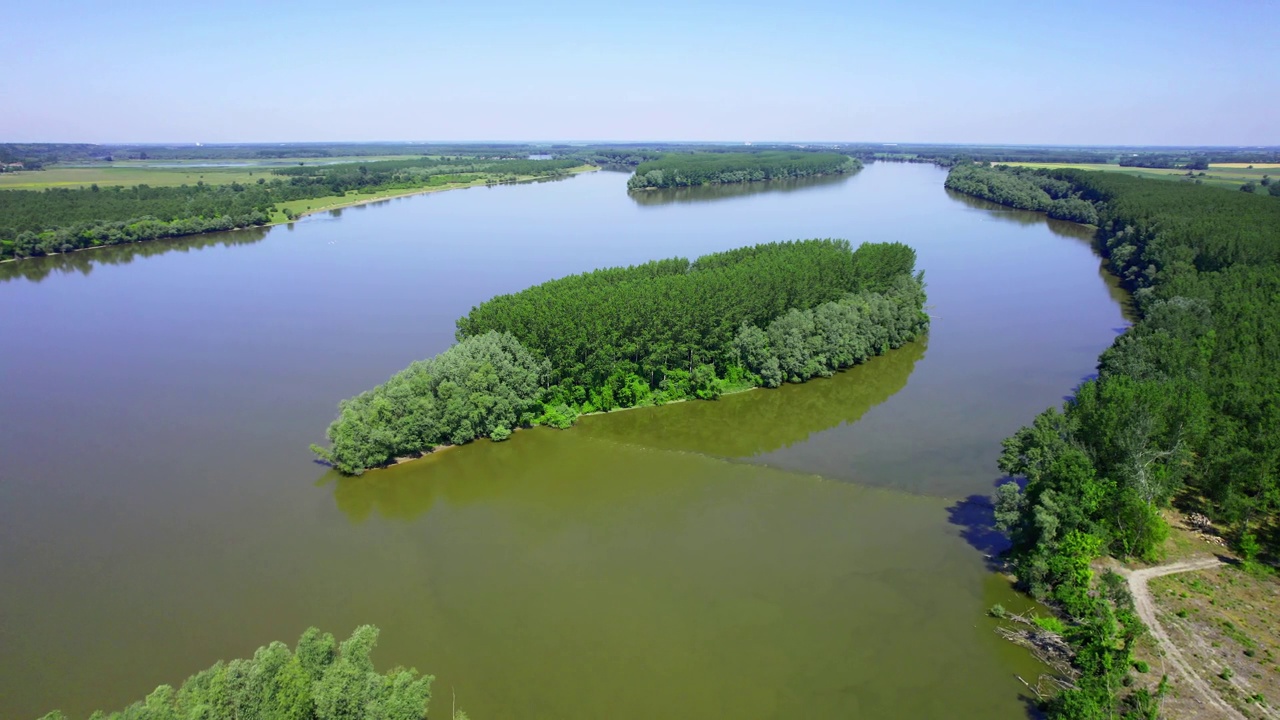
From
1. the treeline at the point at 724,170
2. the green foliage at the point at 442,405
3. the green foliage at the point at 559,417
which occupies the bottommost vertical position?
the green foliage at the point at 559,417

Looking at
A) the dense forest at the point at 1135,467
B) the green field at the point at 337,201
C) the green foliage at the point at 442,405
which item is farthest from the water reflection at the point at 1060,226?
the green field at the point at 337,201

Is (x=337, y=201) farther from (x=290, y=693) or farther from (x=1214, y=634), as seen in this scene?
(x=1214, y=634)

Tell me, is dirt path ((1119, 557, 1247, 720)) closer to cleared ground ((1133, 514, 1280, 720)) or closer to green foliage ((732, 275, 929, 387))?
cleared ground ((1133, 514, 1280, 720))

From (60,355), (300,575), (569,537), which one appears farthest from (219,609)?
(60,355)

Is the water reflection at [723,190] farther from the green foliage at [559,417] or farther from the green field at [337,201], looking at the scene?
the green foliage at [559,417]

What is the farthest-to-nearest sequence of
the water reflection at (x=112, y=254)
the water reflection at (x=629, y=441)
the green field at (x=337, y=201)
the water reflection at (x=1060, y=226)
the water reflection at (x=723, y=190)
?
1. the water reflection at (x=723, y=190)
2. the green field at (x=337, y=201)
3. the water reflection at (x=112, y=254)
4. the water reflection at (x=1060, y=226)
5. the water reflection at (x=629, y=441)

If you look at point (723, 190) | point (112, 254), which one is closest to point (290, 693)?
point (112, 254)
